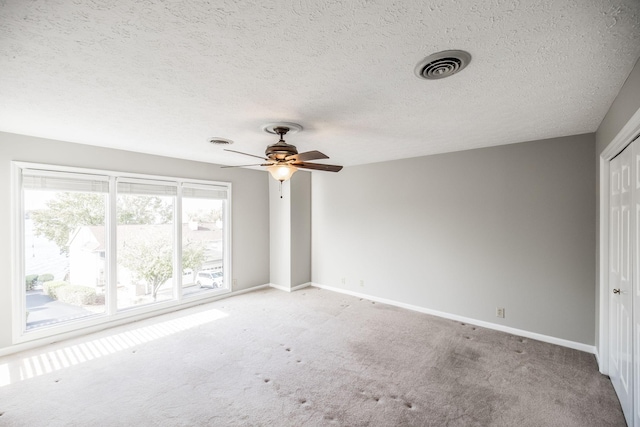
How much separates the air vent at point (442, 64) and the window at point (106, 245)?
4.09 meters

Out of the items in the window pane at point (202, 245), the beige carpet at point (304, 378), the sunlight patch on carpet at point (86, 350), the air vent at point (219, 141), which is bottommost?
the beige carpet at point (304, 378)

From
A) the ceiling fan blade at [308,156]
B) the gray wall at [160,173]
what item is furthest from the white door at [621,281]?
the gray wall at [160,173]

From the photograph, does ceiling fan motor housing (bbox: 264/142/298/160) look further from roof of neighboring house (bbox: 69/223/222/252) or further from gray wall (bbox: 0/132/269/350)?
roof of neighboring house (bbox: 69/223/222/252)

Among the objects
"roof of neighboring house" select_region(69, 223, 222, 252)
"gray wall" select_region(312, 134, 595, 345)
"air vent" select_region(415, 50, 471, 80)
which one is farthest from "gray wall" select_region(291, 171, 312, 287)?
"air vent" select_region(415, 50, 471, 80)

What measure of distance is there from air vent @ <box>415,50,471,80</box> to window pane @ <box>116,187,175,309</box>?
4.14 m

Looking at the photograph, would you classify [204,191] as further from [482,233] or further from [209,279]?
[482,233]

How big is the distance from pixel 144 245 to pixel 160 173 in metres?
1.12

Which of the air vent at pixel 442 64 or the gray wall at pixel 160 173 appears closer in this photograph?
the air vent at pixel 442 64

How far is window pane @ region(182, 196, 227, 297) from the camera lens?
4.83 meters

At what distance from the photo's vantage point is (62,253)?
3596mm

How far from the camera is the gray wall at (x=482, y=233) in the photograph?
327 centimetres

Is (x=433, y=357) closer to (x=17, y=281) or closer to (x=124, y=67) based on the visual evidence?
(x=124, y=67)

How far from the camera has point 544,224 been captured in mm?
3447

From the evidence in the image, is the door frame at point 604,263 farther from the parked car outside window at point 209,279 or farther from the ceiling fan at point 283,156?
the parked car outside window at point 209,279
